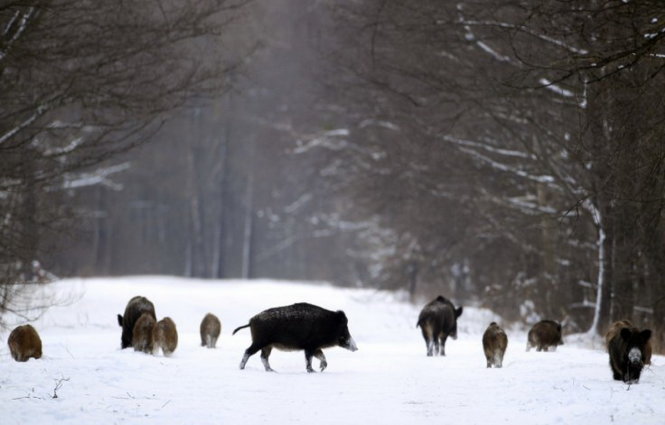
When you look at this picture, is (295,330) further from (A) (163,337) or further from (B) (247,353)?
(A) (163,337)

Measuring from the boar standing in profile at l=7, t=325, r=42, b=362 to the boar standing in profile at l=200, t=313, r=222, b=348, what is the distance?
406 centimetres

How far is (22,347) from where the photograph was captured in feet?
39.8

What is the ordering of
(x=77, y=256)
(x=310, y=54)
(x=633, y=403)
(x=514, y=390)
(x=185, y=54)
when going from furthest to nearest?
(x=77, y=256) < (x=310, y=54) < (x=185, y=54) < (x=514, y=390) < (x=633, y=403)

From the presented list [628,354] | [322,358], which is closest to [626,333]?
[628,354]

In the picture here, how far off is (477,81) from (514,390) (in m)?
13.2

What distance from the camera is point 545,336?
15.5 m

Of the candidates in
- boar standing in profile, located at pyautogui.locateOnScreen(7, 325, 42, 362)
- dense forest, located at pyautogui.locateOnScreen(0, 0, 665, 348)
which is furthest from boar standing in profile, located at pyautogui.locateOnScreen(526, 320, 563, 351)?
boar standing in profile, located at pyautogui.locateOnScreen(7, 325, 42, 362)

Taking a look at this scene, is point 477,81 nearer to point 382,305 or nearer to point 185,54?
point 185,54

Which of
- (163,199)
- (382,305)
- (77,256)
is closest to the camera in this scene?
(382,305)

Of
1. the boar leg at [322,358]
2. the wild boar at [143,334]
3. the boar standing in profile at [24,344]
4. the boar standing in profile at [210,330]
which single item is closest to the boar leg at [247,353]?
the boar leg at [322,358]

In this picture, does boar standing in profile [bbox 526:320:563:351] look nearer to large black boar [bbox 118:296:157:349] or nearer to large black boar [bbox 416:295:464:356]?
large black boar [bbox 416:295:464:356]

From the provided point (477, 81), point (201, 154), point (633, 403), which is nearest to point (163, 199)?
point (201, 154)

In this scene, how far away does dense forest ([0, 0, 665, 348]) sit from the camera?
48.1 ft

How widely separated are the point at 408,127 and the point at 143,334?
16470 millimetres
